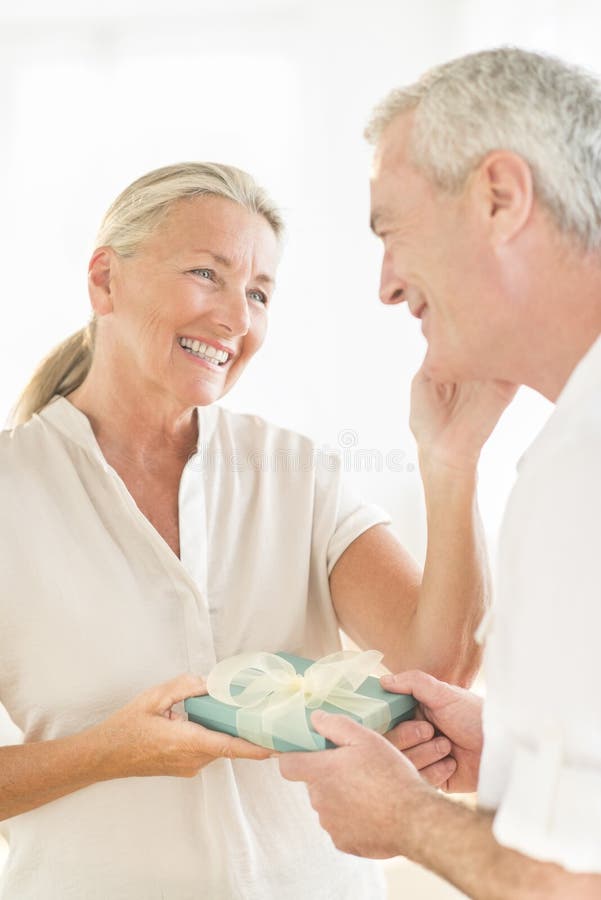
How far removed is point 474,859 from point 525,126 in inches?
29.9

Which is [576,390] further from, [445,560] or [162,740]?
[162,740]

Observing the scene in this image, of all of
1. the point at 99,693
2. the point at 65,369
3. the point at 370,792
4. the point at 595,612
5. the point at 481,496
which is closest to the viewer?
the point at 595,612

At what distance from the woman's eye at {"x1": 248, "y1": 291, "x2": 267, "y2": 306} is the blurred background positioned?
8.73 feet

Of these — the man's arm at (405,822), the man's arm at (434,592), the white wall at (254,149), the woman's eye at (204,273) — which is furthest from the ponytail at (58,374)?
the white wall at (254,149)

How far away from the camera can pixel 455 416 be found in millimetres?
1574

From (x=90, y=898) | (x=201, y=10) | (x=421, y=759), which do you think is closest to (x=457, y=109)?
(x=421, y=759)

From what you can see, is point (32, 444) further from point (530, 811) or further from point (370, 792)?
point (530, 811)

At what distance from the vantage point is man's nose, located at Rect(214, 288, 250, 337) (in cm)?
172

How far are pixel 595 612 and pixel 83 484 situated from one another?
0.99 meters

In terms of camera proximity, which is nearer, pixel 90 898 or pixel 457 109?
pixel 457 109

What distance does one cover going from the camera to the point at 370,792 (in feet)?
3.56


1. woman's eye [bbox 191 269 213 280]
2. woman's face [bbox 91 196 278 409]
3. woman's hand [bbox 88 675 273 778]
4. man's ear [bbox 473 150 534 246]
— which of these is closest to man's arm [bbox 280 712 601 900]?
woman's hand [bbox 88 675 273 778]

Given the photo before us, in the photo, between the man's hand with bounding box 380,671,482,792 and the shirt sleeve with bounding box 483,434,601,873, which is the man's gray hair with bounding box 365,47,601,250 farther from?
the man's hand with bounding box 380,671,482,792

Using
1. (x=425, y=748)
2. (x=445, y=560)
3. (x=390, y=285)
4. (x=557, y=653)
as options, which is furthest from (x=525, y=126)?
(x=425, y=748)
